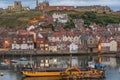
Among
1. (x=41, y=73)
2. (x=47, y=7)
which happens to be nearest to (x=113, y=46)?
(x=41, y=73)

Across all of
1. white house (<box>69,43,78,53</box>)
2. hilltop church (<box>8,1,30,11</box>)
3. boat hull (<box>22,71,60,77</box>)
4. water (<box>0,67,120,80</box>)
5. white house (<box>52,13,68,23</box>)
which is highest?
hilltop church (<box>8,1,30,11</box>)

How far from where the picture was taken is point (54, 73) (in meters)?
45.6

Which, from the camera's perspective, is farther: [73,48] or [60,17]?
[60,17]

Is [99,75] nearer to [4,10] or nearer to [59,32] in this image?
[59,32]

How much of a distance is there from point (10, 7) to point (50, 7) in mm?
14441

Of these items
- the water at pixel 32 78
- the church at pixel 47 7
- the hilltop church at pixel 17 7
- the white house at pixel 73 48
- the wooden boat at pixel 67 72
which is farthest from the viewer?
the hilltop church at pixel 17 7

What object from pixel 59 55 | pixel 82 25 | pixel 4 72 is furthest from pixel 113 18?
pixel 4 72

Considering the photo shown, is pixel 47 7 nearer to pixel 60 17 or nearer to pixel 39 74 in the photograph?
pixel 60 17

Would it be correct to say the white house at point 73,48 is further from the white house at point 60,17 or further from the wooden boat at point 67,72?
the wooden boat at point 67,72

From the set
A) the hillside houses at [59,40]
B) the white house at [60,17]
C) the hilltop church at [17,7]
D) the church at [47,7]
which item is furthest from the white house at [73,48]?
the hilltop church at [17,7]

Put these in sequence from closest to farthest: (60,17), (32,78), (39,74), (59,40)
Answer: (32,78) → (39,74) → (59,40) → (60,17)

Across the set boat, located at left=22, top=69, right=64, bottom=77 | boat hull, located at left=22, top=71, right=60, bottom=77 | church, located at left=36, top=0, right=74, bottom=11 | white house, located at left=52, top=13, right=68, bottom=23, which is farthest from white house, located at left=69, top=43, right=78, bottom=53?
church, located at left=36, top=0, right=74, bottom=11

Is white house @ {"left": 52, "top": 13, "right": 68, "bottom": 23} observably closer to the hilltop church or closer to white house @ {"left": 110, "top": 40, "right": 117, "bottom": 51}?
white house @ {"left": 110, "top": 40, "right": 117, "bottom": 51}

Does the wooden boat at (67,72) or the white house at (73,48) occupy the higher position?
the wooden boat at (67,72)
